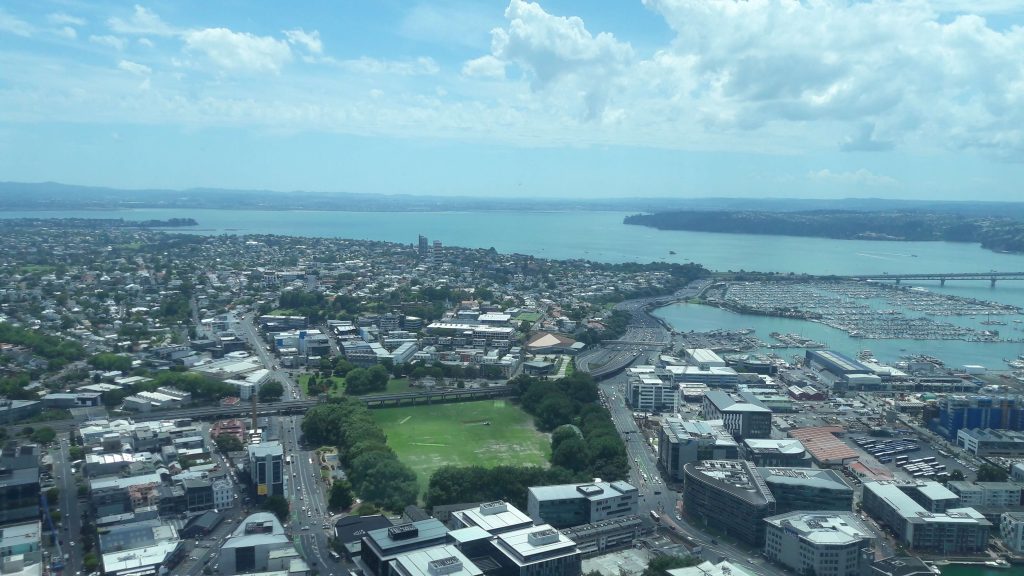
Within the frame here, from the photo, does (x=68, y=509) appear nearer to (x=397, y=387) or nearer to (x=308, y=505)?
(x=308, y=505)

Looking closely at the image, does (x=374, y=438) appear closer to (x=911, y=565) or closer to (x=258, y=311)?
(x=911, y=565)

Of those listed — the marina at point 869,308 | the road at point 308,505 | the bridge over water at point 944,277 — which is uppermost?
the bridge over water at point 944,277

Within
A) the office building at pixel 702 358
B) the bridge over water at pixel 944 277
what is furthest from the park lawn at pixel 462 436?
the bridge over water at pixel 944 277

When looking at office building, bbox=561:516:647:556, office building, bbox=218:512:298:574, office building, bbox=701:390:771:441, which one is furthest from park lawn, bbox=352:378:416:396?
office building, bbox=561:516:647:556

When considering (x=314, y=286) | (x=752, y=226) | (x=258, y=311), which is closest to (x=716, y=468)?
(x=258, y=311)

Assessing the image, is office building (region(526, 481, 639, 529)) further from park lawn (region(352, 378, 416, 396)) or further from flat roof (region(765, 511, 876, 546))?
park lawn (region(352, 378, 416, 396))

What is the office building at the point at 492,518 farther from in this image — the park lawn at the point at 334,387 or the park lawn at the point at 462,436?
the park lawn at the point at 334,387
